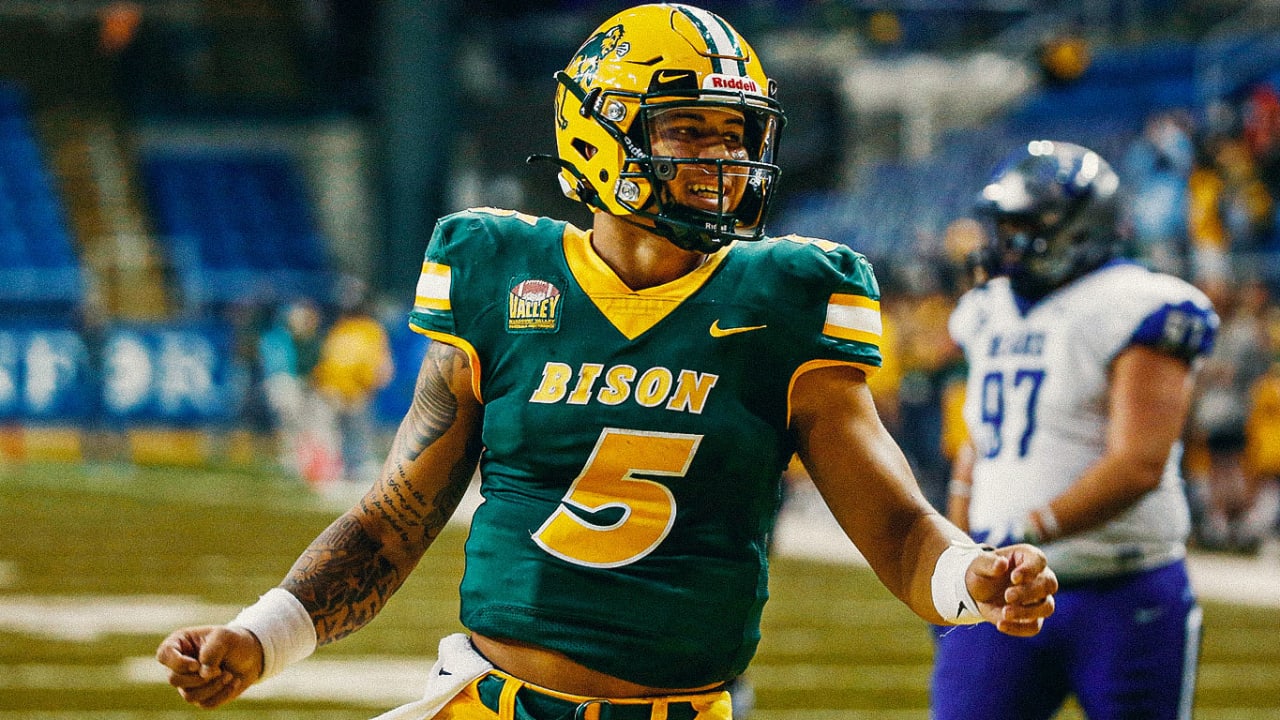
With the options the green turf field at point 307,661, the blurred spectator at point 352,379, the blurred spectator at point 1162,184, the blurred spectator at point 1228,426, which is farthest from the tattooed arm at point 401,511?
the blurred spectator at point 352,379

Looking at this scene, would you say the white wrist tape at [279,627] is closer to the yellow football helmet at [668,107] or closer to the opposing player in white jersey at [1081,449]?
the yellow football helmet at [668,107]

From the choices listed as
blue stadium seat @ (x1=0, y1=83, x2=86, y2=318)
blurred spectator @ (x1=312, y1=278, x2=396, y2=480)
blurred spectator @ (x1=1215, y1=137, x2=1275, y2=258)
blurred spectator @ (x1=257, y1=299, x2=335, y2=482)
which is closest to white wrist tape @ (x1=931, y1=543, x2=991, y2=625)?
blurred spectator @ (x1=1215, y1=137, x2=1275, y2=258)

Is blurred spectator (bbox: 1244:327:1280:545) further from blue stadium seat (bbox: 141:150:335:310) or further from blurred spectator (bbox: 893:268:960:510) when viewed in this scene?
blue stadium seat (bbox: 141:150:335:310)

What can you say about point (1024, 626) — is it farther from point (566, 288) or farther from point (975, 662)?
point (975, 662)

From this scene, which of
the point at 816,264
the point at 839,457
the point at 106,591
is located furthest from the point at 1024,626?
the point at 106,591

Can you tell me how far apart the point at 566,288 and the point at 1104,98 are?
16569 millimetres

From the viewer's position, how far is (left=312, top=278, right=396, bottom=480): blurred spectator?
15.4 m

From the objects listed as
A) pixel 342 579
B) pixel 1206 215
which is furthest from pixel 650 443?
pixel 1206 215

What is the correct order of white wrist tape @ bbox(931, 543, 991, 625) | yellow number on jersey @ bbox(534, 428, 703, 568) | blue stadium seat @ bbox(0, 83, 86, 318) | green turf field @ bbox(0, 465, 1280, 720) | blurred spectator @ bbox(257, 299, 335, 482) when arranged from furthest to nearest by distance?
blue stadium seat @ bbox(0, 83, 86, 318), blurred spectator @ bbox(257, 299, 335, 482), green turf field @ bbox(0, 465, 1280, 720), yellow number on jersey @ bbox(534, 428, 703, 568), white wrist tape @ bbox(931, 543, 991, 625)

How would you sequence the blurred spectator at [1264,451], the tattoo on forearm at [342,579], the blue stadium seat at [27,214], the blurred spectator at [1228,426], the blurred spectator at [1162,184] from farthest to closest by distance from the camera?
the blue stadium seat at [27,214]
the blurred spectator at [1162,184]
the blurred spectator at [1228,426]
the blurred spectator at [1264,451]
the tattoo on forearm at [342,579]

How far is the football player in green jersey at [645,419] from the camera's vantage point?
7.98 feet

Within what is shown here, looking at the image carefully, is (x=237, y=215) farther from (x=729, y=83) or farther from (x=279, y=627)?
(x=729, y=83)

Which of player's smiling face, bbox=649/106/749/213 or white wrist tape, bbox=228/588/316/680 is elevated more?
player's smiling face, bbox=649/106/749/213

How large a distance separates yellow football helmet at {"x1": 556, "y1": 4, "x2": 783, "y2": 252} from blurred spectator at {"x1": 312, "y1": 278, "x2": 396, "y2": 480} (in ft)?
42.4
